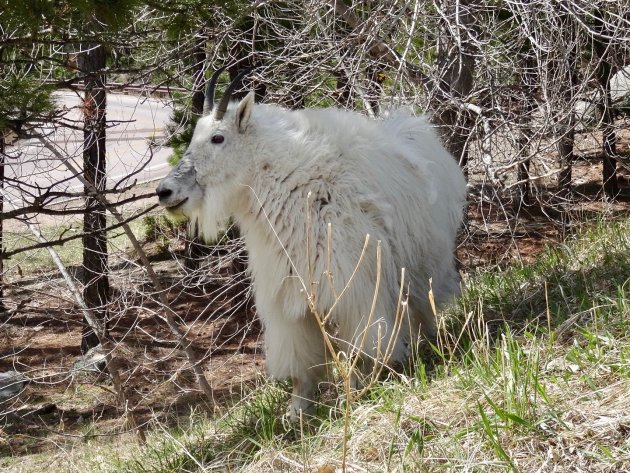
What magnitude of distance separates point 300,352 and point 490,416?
92.7 inches

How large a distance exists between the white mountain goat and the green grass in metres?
0.52

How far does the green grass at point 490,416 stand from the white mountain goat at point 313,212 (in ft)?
1.71

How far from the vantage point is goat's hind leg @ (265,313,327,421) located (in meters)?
6.36

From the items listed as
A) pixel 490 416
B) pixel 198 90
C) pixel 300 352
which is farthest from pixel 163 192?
pixel 198 90

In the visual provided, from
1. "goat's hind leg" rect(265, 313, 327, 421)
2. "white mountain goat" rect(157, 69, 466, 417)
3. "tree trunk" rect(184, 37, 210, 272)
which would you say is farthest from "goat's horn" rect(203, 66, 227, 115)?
"goat's hind leg" rect(265, 313, 327, 421)

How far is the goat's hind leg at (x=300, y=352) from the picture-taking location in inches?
250

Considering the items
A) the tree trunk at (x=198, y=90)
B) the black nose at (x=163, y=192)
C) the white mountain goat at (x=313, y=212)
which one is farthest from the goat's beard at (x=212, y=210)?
the tree trunk at (x=198, y=90)

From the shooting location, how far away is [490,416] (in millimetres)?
4199

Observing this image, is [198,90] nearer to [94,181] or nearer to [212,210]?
[94,181]

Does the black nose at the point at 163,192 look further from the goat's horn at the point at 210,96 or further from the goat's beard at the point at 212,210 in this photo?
the goat's horn at the point at 210,96

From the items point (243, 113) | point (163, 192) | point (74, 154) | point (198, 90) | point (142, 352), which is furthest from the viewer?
point (142, 352)

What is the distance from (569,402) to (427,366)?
199cm

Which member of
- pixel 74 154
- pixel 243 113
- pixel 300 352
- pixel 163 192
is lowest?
pixel 300 352

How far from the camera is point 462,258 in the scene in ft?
41.1
